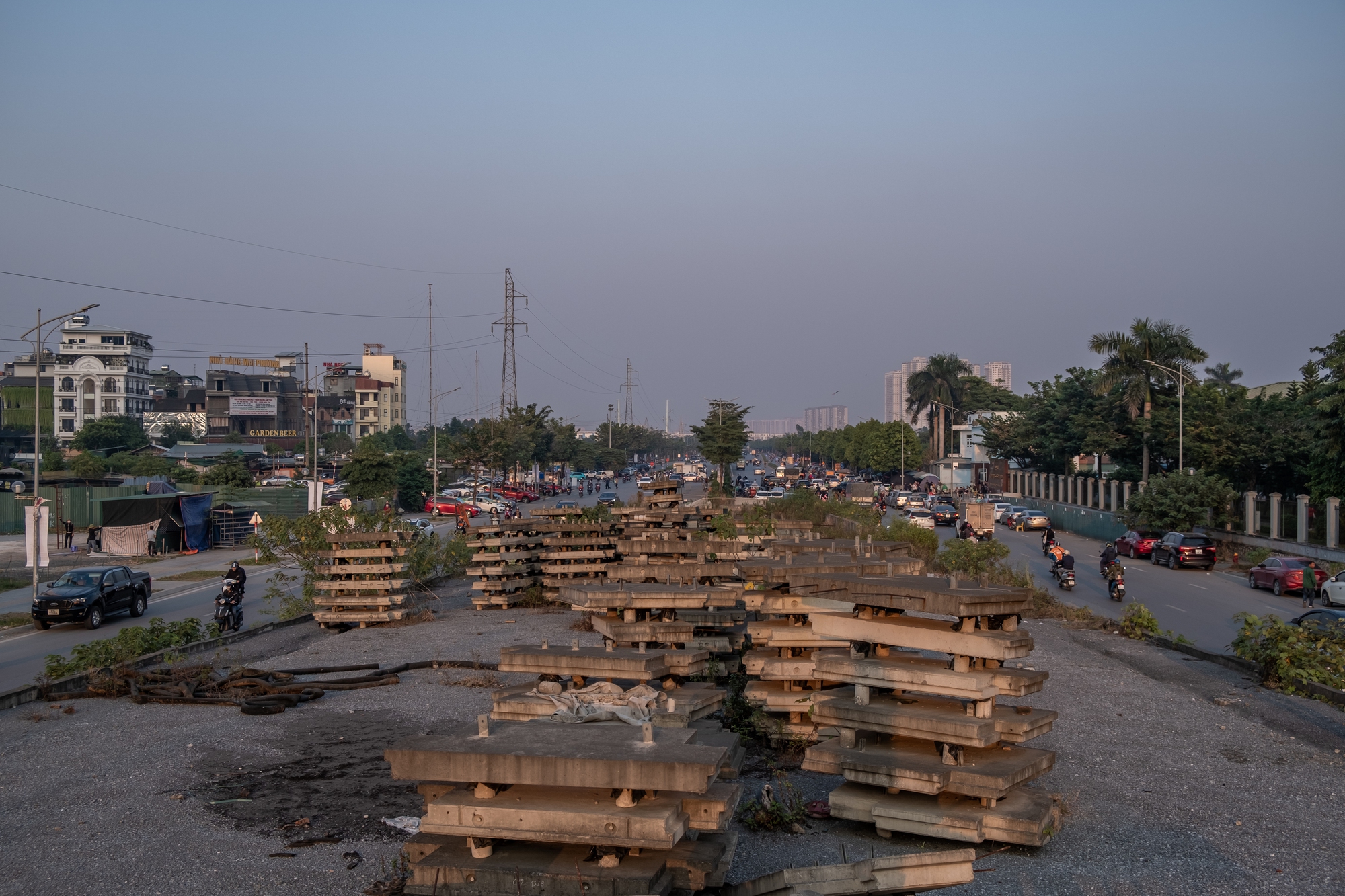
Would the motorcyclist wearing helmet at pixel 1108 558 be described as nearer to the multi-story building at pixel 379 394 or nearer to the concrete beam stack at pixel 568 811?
the concrete beam stack at pixel 568 811

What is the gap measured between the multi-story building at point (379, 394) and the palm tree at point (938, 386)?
244ft

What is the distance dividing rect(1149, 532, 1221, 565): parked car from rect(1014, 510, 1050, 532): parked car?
1577cm

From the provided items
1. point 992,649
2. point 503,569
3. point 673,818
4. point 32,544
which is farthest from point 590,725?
point 32,544

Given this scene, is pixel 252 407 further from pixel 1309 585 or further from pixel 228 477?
pixel 1309 585

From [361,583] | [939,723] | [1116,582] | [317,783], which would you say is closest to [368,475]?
[361,583]

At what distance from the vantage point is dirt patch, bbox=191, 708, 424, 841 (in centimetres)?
802

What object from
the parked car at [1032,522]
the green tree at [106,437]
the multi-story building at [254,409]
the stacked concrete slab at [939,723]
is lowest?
the parked car at [1032,522]

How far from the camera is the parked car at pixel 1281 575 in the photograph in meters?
28.7

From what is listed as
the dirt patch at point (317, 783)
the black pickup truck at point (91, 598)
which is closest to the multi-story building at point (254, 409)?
the black pickup truck at point (91, 598)

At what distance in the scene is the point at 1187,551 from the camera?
3628cm

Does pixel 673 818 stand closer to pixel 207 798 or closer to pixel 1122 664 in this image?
pixel 207 798

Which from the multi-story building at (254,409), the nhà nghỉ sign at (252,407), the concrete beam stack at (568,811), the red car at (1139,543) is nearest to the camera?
the concrete beam stack at (568,811)

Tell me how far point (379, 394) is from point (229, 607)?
14492 cm

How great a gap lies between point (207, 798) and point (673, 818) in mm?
5306
